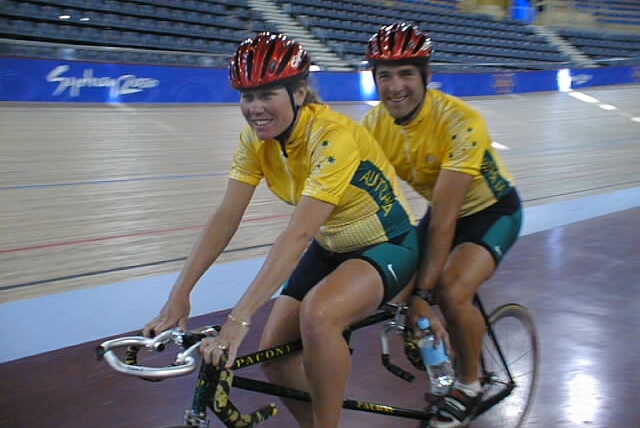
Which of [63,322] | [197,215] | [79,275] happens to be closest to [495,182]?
[63,322]

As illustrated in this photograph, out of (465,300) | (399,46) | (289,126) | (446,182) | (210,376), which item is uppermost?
(399,46)

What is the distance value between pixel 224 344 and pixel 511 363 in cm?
150

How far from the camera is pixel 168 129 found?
30.5 ft

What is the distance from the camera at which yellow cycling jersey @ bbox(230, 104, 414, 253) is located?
1.80 m

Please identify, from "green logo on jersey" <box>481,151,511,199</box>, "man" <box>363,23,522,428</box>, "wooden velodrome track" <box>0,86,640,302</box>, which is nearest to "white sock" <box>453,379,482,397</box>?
"man" <box>363,23,522,428</box>

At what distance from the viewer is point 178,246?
473cm

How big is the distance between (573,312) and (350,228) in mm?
2403

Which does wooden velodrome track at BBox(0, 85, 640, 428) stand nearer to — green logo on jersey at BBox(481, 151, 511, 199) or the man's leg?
the man's leg

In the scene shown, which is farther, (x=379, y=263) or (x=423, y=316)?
(x=423, y=316)

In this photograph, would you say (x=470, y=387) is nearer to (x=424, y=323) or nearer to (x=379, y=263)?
Answer: (x=424, y=323)

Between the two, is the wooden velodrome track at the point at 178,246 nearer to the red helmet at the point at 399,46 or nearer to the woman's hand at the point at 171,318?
the woman's hand at the point at 171,318

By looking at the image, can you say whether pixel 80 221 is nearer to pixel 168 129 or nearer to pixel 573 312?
pixel 573 312

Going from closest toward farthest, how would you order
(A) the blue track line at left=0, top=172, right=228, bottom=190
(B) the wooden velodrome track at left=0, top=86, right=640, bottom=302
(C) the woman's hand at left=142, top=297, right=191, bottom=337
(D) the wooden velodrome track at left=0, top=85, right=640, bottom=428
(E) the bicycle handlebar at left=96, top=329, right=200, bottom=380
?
(E) the bicycle handlebar at left=96, top=329, right=200, bottom=380 < (C) the woman's hand at left=142, top=297, right=191, bottom=337 < (D) the wooden velodrome track at left=0, top=85, right=640, bottom=428 < (B) the wooden velodrome track at left=0, top=86, right=640, bottom=302 < (A) the blue track line at left=0, top=172, right=228, bottom=190

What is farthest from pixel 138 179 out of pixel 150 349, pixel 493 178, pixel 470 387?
pixel 150 349
